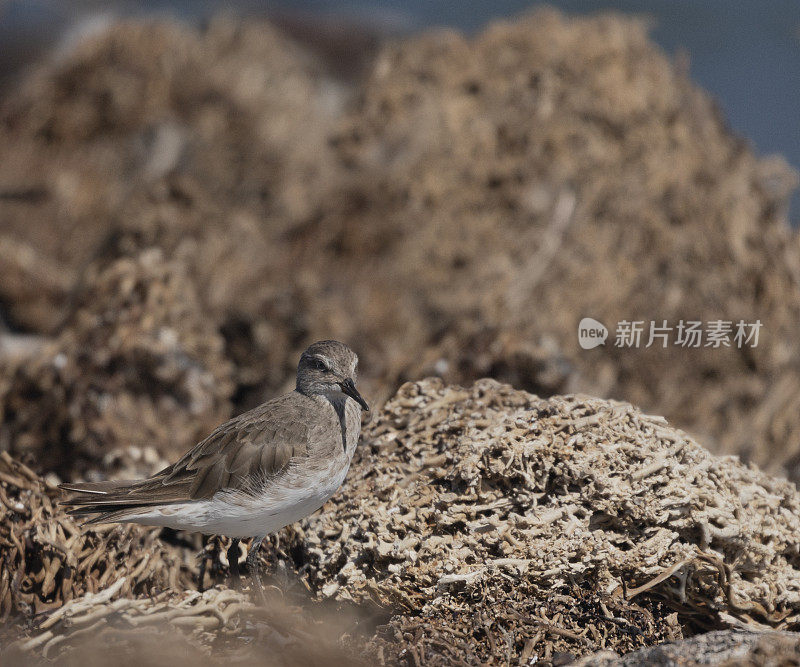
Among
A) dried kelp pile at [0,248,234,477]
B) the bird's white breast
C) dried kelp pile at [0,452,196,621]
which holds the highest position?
dried kelp pile at [0,248,234,477]

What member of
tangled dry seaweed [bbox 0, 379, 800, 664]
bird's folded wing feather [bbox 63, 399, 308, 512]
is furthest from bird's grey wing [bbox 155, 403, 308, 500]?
tangled dry seaweed [bbox 0, 379, 800, 664]

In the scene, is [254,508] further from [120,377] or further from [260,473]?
[120,377]

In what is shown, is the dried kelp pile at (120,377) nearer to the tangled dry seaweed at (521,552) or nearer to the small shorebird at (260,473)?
the tangled dry seaweed at (521,552)

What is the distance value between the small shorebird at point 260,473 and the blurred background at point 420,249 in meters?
1.73

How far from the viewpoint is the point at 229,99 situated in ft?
55.2

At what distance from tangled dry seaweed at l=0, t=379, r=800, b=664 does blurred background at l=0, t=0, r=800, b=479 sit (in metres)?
1.59

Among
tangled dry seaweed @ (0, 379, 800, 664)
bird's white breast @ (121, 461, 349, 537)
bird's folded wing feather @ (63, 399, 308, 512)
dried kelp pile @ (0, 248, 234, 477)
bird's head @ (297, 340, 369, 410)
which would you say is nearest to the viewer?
tangled dry seaweed @ (0, 379, 800, 664)

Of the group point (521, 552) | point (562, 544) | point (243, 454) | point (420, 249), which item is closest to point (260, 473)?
point (243, 454)

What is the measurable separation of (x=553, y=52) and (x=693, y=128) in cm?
252

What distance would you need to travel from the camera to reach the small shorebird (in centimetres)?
417

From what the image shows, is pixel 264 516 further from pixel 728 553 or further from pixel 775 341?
pixel 775 341

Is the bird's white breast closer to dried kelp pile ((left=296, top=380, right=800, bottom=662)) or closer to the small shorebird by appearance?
the small shorebird

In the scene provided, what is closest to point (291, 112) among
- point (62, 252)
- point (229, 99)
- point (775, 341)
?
point (229, 99)

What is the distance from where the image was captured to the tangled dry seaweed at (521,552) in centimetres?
398
